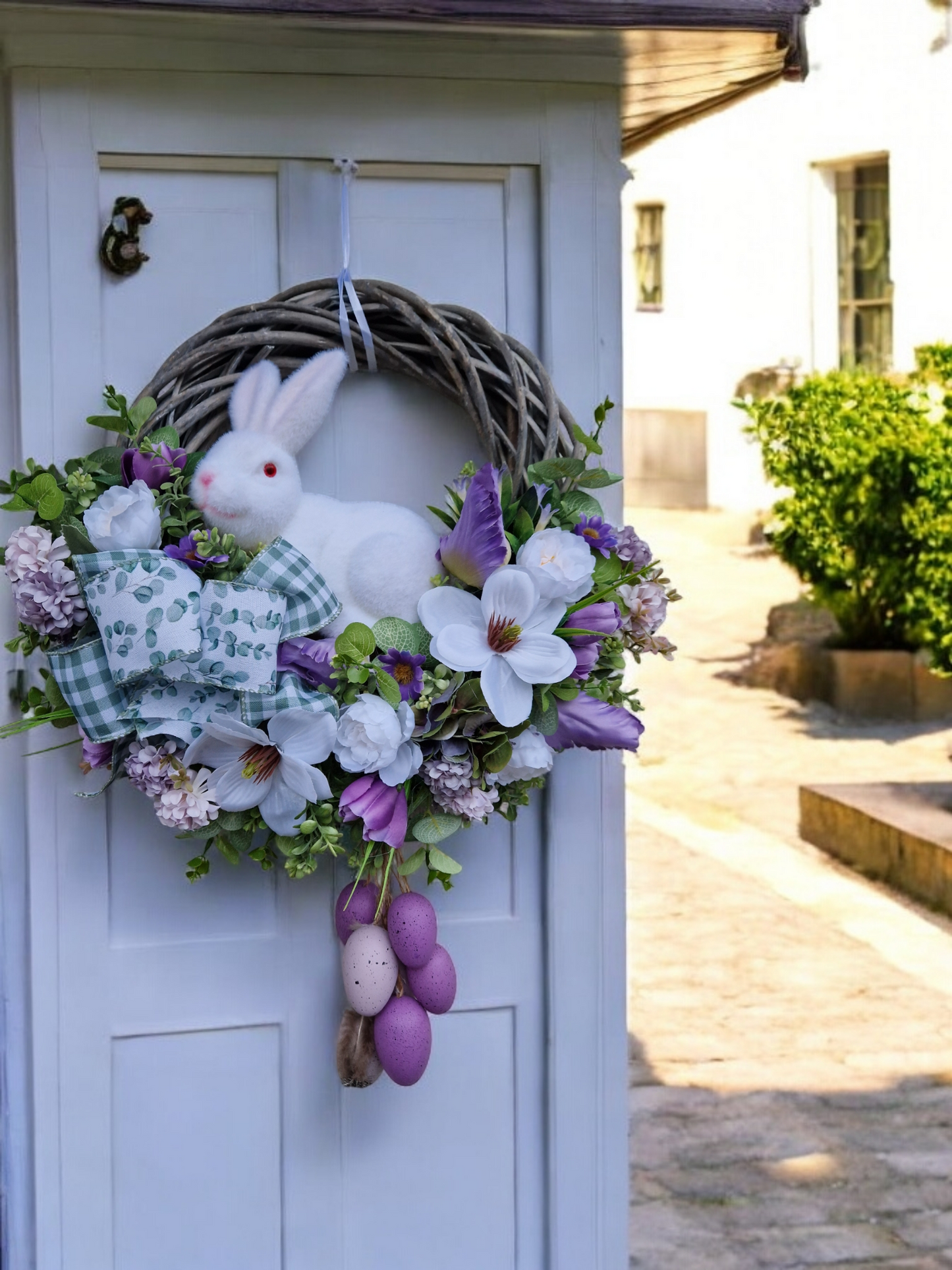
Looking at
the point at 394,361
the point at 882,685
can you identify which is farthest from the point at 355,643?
the point at 882,685

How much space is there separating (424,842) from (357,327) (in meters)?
0.62

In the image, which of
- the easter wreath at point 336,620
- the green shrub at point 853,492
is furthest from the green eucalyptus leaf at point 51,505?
the green shrub at point 853,492

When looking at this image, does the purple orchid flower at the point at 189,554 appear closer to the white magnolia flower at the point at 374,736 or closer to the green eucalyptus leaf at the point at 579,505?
the white magnolia flower at the point at 374,736

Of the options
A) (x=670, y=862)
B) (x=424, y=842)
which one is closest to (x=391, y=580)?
(x=424, y=842)

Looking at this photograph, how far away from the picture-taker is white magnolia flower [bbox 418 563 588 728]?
5.99ft

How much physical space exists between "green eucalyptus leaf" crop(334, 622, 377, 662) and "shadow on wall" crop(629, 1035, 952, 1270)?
5.60 feet

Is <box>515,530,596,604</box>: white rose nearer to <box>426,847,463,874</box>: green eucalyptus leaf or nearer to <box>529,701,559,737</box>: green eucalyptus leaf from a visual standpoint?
<box>529,701,559,737</box>: green eucalyptus leaf

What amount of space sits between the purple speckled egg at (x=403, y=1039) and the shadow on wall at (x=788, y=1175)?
133 cm

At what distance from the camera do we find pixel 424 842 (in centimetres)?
193

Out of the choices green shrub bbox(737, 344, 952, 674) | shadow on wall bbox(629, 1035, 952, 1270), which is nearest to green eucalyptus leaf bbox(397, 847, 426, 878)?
shadow on wall bbox(629, 1035, 952, 1270)

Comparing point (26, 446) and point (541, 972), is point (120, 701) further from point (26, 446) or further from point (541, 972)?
point (541, 972)

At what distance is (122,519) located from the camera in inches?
71.5

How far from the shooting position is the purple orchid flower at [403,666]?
6.09 ft

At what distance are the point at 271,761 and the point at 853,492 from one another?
241 inches
